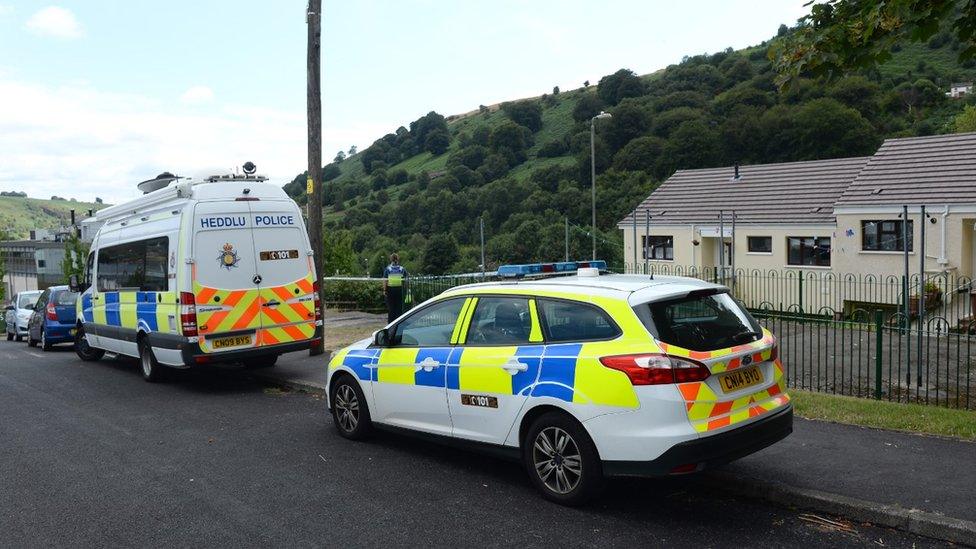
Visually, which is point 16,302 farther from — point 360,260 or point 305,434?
point 360,260

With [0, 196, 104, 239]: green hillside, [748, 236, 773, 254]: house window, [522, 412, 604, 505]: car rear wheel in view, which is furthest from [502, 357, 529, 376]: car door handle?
[0, 196, 104, 239]: green hillside

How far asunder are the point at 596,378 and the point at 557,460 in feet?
2.42

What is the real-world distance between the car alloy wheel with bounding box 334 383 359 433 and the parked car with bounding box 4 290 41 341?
20.5m

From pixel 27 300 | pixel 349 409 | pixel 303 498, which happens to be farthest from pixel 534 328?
pixel 27 300

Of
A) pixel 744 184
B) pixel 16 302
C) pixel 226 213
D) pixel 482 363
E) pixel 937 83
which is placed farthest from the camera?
pixel 937 83

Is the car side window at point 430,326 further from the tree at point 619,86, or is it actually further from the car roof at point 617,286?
the tree at point 619,86

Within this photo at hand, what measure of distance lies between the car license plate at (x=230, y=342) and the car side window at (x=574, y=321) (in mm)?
6293

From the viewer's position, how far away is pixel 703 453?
16.6 feet

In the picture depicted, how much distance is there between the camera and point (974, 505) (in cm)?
518

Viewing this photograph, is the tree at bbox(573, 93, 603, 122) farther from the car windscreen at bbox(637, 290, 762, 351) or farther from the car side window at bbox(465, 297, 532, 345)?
the car windscreen at bbox(637, 290, 762, 351)

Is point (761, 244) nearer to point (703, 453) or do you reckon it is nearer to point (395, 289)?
point (395, 289)

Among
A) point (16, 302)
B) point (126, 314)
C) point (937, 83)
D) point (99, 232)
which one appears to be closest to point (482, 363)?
point (126, 314)

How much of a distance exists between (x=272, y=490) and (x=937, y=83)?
89.8 m

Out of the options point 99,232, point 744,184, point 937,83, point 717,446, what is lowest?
point 717,446
